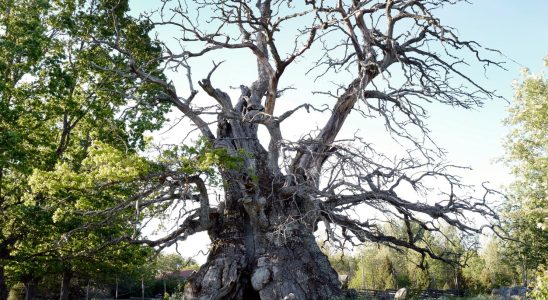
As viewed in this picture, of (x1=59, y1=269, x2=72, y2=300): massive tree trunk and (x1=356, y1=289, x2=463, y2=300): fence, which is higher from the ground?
(x1=59, y1=269, x2=72, y2=300): massive tree trunk

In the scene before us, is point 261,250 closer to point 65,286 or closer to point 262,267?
point 262,267

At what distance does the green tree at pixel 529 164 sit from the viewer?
82.4 ft

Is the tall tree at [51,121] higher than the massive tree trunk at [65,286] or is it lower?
higher

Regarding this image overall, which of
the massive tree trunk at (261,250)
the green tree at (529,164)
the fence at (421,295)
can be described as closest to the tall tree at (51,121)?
the massive tree trunk at (261,250)

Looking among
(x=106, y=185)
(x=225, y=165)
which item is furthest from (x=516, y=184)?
(x=106, y=185)

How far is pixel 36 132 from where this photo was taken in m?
15.6

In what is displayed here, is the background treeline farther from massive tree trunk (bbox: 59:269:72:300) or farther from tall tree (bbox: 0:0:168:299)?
tall tree (bbox: 0:0:168:299)

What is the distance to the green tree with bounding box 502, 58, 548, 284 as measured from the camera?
25109 millimetres

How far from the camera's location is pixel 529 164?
25609 mm

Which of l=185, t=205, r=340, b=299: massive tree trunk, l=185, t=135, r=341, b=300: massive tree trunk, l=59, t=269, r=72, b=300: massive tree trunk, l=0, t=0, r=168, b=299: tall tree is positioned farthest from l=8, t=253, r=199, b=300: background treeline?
l=185, t=205, r=340, b=299: massive tree trunk

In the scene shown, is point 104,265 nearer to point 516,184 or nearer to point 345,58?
point 345,58

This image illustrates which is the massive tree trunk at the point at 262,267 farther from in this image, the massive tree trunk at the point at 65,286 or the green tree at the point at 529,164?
the green tree at the point at 529,164

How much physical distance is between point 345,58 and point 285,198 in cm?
496

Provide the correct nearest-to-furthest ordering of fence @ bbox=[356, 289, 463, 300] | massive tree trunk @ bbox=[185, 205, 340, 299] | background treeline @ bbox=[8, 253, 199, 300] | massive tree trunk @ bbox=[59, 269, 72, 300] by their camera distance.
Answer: massive tree trunk @ bbox=[185, 205, 340, 299] → fence @ bbox=[356, 289, 463, 300] → massive tree trunk @ bbox=[59, 269, 72, 300] → background treeline @ bbox=[8, 253, 199, 300]
